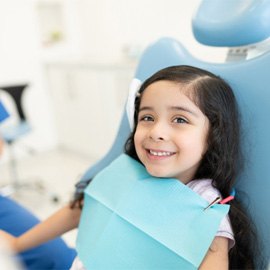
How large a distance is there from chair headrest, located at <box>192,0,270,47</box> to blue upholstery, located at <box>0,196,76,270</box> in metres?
0.73

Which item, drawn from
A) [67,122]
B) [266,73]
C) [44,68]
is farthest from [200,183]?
[44,68]

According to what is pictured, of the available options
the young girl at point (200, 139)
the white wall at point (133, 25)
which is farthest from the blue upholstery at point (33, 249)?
the white wall at point (133, 25)

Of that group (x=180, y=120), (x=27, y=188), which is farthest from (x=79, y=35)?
(x=180, y=120)

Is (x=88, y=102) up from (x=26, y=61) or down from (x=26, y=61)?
down

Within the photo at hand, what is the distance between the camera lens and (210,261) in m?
0.64

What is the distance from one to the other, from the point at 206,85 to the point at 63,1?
3.19 m

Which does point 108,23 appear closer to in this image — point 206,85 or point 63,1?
point 63,1

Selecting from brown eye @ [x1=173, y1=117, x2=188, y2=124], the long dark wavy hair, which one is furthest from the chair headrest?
brown eye @ [x1=173, y1=117, x2=188, y2=124]

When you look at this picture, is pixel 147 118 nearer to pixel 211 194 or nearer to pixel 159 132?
pixel 159 132

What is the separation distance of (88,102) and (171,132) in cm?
235

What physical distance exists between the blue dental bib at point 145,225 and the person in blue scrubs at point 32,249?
0.66 feet

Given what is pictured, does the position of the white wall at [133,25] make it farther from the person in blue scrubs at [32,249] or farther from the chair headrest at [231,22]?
the person in blue scrubs at [32,249]

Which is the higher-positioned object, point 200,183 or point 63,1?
point 63,1

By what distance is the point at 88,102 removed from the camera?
2.97 m
